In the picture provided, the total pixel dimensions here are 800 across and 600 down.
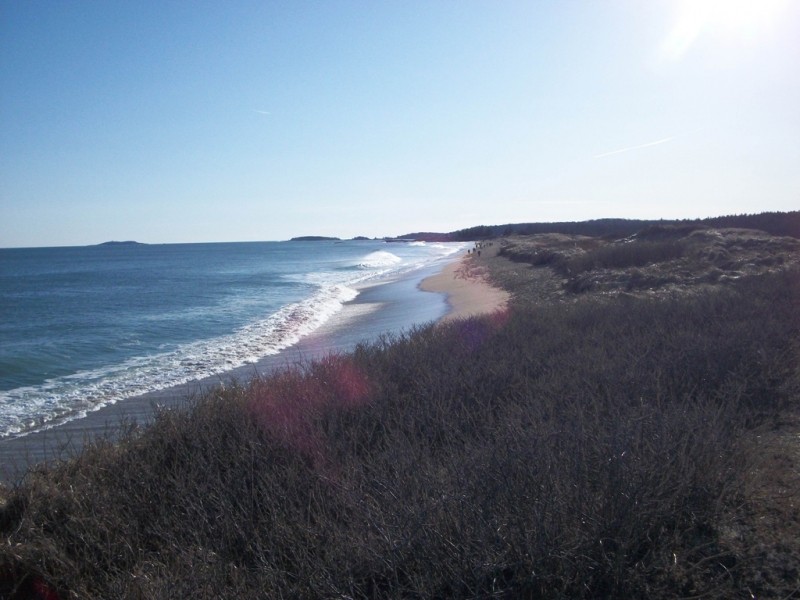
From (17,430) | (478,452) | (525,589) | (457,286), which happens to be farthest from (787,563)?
(457,286)

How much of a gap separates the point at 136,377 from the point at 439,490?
11.3 m

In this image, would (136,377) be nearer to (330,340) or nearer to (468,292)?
(330,340)

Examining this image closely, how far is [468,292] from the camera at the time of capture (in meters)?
25.3

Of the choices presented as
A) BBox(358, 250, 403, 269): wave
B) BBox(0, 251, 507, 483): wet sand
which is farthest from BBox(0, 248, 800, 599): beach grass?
BBox(358, 250, 403, 269): wave

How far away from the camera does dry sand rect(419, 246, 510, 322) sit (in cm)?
1855

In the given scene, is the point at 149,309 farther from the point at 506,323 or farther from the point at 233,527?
the point at 233,527

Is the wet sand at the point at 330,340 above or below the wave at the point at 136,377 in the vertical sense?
above

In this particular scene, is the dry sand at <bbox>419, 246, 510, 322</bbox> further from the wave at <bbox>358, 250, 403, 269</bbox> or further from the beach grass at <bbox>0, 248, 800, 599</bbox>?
the wave at <bbox>358, 250, 403, 269</bbox>

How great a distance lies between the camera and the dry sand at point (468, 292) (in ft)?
60.8

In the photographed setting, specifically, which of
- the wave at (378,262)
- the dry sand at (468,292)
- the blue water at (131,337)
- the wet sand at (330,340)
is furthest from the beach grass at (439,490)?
the wave at (378,262)

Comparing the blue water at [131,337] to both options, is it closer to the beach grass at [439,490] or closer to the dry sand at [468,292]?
the dry sand at [468,292]

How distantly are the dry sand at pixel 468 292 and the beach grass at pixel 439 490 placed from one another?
7.99 metres

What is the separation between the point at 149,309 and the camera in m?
27.3

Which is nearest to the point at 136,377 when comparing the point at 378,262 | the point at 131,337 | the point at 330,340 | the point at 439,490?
the point at 330,340
